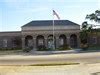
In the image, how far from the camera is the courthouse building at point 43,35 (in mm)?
71125

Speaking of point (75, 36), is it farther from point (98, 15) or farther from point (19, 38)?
point (19, 38)

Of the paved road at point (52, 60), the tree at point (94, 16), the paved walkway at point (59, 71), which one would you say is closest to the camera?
the paved walkway at point (59, 71)

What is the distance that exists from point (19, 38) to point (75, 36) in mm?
13728

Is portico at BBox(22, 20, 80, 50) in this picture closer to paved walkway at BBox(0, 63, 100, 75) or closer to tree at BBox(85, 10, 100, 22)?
tree at BBox(85, 10, 100, 22)

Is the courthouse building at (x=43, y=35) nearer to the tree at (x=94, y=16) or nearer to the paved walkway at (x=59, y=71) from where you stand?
the tree at (x=94, y=16)

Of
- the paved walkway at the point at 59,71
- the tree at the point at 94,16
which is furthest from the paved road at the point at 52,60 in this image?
the tree at the point at 94,16

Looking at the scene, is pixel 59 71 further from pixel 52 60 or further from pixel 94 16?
pixel 94 16

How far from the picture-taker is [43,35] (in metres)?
71.7

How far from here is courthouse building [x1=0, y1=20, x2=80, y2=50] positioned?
233 ft

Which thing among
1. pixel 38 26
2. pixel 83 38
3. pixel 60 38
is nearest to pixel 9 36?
pixel 38 26

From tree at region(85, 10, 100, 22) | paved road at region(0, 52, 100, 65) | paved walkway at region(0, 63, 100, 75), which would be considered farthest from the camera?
tree at region(85, 10, 100, 22)

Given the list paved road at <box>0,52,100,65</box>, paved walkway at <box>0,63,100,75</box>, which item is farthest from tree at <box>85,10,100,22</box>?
paved walkway at <box>0,63,100,75</box>

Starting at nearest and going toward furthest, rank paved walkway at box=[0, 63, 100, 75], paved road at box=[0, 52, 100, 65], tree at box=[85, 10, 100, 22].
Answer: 1. paved walkway at box=[0, 63, 100, 75]
2. paved road at box=[0, 52, 100, 65]
3. tree at box=[85, 10, 100, 22]

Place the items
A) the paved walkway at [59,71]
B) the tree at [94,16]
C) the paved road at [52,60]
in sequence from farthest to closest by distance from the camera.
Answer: the tree at [94,16] → the paved road at [52,60] → the paved walkway at [59,71]
